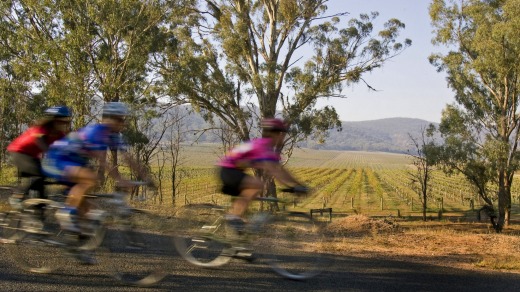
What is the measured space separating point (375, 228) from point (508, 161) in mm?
14906

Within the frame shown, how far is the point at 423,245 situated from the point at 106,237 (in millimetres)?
9508

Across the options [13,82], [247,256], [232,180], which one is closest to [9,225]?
[232,180]

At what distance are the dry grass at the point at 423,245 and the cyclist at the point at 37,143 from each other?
383 cm

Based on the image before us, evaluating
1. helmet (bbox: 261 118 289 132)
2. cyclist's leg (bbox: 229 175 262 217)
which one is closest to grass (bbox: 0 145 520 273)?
cyclist's leg (bbox: 229 175 262 217)

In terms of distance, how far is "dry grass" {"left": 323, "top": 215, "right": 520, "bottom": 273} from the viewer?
29.1ft

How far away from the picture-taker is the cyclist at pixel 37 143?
5.95m

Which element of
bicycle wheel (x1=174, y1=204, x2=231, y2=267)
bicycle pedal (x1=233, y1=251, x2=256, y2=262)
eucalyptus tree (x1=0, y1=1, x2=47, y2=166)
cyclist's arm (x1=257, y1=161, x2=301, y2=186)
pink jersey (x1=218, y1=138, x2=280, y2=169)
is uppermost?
eucalyptus tree (x1=0, y1=1, x2=47, y2=166)

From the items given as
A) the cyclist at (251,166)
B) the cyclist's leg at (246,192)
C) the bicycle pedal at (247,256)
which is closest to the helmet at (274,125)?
the cyclist at (251,166)

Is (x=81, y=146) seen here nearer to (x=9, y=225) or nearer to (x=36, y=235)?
(x=36, y=235)

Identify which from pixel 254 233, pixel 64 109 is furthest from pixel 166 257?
pixel 64 109

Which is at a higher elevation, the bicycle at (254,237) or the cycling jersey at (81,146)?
the cycling jersey at (81,146)

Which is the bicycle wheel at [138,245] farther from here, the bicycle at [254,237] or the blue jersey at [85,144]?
the blue jersey at [85,144]

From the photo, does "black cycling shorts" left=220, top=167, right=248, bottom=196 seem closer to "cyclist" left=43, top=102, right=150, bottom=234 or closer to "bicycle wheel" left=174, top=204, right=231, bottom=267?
"bicycle wheel" left=174, top=204, right=231, bottom=267

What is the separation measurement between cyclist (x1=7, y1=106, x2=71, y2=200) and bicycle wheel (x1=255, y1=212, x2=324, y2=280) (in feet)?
9.45
